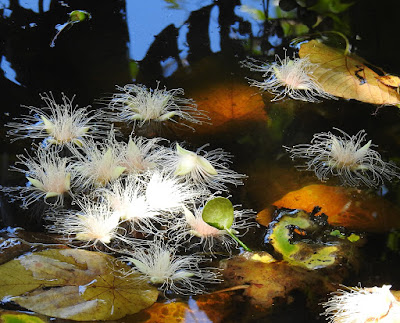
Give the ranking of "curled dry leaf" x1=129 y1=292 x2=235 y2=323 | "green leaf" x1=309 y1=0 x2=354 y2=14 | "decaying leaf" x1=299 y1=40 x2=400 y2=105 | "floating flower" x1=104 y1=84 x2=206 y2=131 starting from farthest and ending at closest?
"green leaf" x1=309 y1=0 x2=354 y2=14, "decaying leaf" x1=299 y1=40 x2=400 y2=105, "floating flower" x1=104 y1=84 x2=206 y2=131, "curled dry leaf" x1=129 y1=292 x2=235 y2=323

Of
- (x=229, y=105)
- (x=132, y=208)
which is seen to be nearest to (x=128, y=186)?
(x=132, y=208)

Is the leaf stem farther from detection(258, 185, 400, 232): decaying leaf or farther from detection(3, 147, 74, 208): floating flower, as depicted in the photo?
detection(3, 147, 74, 208): floating flower

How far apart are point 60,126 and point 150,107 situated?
482mm

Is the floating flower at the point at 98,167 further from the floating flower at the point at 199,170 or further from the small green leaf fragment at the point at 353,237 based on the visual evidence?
the small green leaf fragment at the point at 353,237

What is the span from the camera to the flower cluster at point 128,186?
2.17m

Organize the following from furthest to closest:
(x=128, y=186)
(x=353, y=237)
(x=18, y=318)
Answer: (x=128, y=186)
(x=353, y=237)
(x=18, y=318)

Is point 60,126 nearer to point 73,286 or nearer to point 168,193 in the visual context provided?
point 168,193

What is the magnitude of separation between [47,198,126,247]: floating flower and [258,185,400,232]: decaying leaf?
2.13ft

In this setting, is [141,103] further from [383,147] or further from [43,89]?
[383,147]

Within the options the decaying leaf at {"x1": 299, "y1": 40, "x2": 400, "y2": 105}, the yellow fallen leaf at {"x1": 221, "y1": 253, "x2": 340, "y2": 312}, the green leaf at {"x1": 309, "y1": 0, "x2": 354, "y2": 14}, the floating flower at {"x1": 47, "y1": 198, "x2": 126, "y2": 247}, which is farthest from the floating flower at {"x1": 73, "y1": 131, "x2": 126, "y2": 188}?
the green leaf at {"x1": 309, "y1": 0, "x2": 354, "y2": 14}

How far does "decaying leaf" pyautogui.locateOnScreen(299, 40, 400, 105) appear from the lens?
308cm

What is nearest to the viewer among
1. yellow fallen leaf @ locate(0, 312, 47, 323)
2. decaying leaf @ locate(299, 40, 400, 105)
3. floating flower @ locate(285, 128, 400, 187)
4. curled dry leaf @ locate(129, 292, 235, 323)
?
yellow fallen leaf @ locate(0, 312, 47, 323)

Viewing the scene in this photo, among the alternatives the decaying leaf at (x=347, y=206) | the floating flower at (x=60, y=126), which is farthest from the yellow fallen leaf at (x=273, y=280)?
the floating flower at (x=60, y=126)

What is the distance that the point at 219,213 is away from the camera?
2.16 metres
